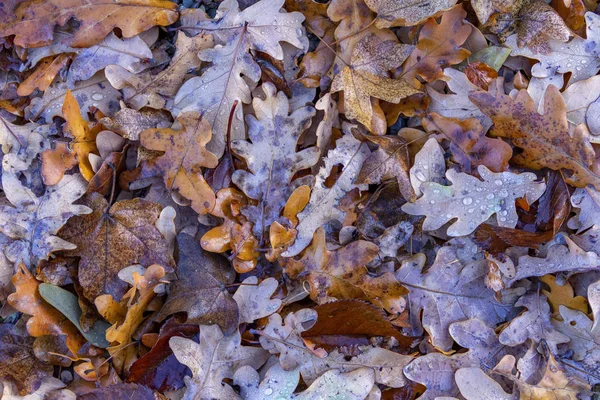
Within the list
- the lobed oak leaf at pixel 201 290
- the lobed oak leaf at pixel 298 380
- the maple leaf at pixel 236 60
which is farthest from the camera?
the maple leaf at pixel 236 60

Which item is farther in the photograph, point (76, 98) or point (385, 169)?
point (76, 98)

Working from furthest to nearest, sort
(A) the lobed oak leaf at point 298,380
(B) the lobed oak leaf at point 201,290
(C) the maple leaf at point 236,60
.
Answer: (C) the maple leaf at point 236,60 → (B) the lobed oak leaf at point 201,290 → (A) the lobed oak leaf at point 298,380

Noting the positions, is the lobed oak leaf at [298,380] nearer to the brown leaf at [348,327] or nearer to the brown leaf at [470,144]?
the brown leaf at [348,327]

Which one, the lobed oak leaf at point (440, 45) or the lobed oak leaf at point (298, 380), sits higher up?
the lobed oak leaf at point (440, 45)

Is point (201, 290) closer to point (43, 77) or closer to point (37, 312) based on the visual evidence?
point (37, 312)

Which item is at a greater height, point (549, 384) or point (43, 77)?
point (43, 77)

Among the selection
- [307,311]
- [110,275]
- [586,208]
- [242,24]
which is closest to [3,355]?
[110,275]

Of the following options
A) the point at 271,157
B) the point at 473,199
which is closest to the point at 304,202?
the point at 271,157

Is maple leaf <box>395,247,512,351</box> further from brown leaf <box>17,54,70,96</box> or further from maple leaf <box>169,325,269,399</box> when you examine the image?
brown leaf <box>17,54,70,96</box>

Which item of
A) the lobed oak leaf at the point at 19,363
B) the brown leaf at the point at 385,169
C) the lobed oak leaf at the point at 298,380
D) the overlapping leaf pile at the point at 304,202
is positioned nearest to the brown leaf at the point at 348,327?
the overlapping leaf pile at the point at 304,202
